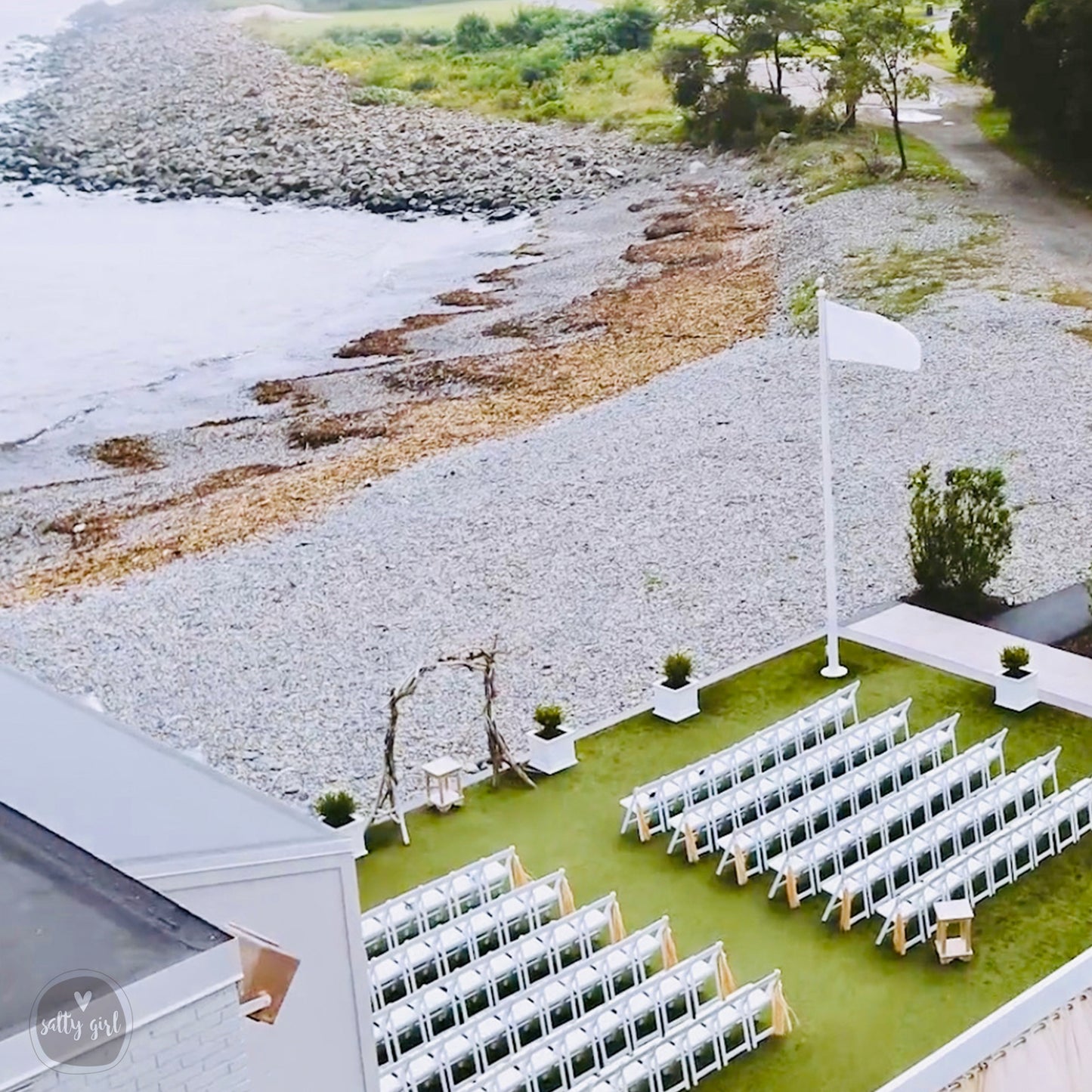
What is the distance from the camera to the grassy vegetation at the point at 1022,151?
15.6m

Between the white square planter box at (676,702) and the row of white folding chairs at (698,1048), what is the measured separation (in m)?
2.77

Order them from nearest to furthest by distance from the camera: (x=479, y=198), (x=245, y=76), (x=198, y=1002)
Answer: (x=198, y=1002) < (x=245, y=76) < (x=479, y=198)

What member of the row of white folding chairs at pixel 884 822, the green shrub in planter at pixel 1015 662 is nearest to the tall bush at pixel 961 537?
the green shrub in planter at pixel 1015 662

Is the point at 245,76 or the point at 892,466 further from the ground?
the point at 245,76

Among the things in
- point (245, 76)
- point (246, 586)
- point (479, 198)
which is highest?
point (245, 76)

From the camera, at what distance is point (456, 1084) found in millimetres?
5594

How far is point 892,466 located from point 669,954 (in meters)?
7.80

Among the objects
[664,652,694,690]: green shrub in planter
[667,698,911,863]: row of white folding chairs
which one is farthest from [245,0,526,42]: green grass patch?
[667,698,911,863]: row of white folding chairs

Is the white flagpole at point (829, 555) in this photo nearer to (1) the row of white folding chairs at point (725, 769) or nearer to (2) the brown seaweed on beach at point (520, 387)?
(1) the row of white folding chairs at point (725, 769)

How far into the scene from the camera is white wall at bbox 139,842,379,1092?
12.1ft

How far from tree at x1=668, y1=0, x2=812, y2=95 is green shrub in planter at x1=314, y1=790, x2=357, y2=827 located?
407 inches

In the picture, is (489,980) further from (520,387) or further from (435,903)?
(520,387)

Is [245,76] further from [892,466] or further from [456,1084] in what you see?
[456,1084]

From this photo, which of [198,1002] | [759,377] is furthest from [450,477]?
[198,1002]
